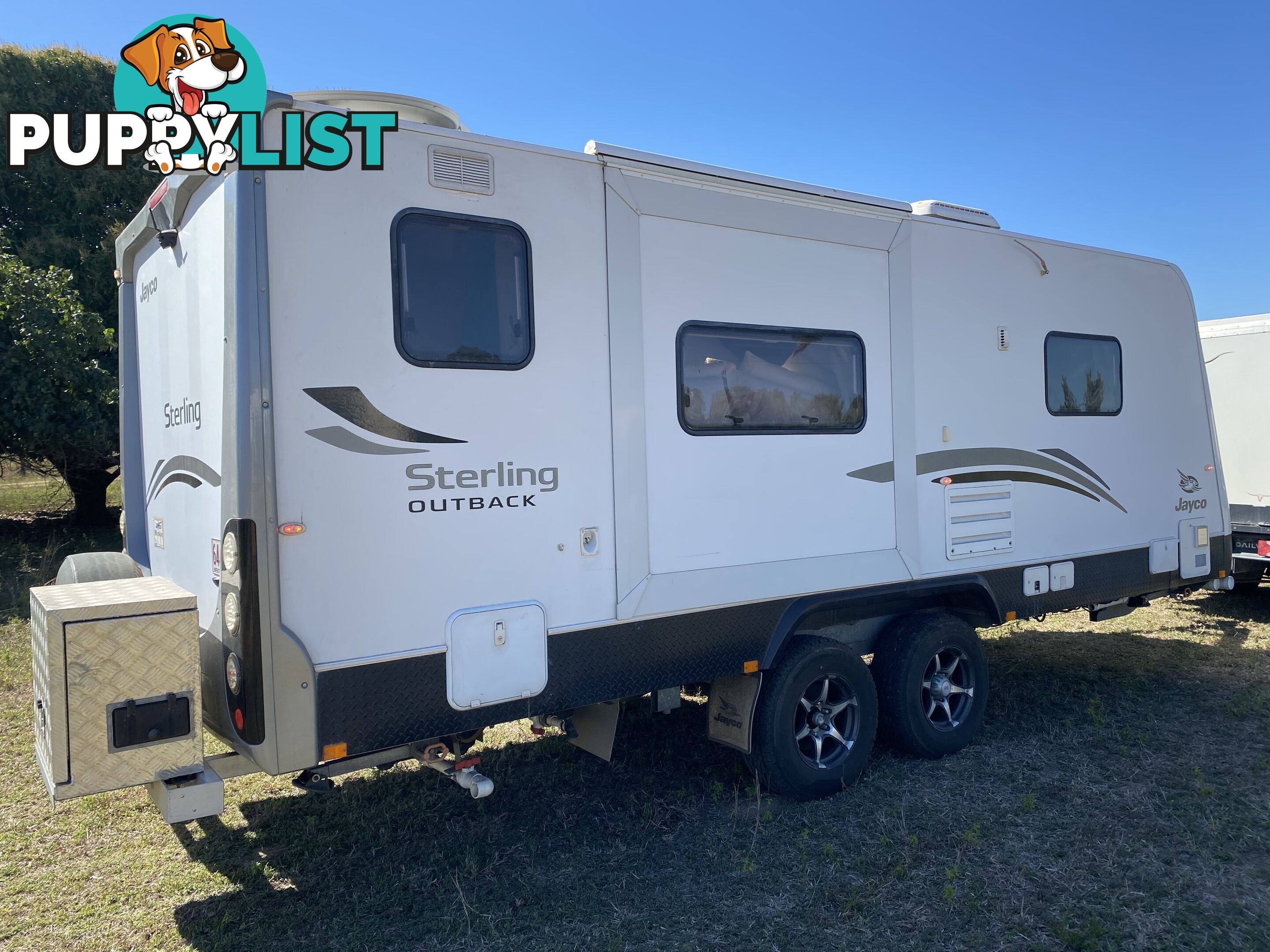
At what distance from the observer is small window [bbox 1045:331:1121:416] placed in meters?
5.77

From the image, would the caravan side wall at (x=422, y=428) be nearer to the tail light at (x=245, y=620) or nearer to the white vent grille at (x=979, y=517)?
the tail light at (x=245, y=620)

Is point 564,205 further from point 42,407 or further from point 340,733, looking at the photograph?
point 42,407

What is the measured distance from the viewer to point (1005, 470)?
5.44 metres

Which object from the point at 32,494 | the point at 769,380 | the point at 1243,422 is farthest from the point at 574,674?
the point at 32,494

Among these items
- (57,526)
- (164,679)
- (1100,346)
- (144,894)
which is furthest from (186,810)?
(57,526)

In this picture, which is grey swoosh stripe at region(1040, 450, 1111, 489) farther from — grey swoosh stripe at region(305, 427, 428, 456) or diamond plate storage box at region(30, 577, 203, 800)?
diamond plate storage box at region(30, 577, 203, 800)

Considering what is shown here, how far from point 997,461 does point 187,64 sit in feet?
17.5

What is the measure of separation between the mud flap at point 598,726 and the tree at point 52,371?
25.4 ft

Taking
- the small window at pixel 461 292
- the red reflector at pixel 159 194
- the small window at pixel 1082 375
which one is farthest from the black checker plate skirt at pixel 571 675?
the small window at pixel 1082 375

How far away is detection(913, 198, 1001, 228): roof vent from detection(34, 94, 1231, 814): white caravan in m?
0.06

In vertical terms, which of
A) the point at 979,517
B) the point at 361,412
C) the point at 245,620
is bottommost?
the point at 245,620
